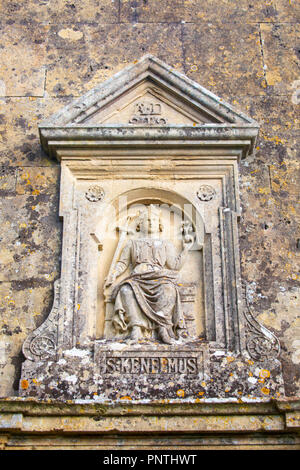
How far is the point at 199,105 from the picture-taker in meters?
7.22

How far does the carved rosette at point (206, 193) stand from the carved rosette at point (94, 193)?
3.04ft

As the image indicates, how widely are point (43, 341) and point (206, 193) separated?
207cm

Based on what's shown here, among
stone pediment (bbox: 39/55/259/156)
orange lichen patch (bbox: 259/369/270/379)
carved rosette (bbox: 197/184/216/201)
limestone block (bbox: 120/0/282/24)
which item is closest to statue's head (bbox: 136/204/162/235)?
carved rosette (bbox: 197/184/216/201)

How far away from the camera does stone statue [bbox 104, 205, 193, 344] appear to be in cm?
633

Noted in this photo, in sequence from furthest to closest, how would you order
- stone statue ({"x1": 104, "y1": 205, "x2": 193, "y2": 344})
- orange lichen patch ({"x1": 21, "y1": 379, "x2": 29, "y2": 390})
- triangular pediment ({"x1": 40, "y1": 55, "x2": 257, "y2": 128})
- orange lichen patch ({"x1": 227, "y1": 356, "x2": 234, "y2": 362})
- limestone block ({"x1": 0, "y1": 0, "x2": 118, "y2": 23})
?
limestone block ({"x1": 0, "y1": 0, "x2": 118, "y2": 23})
triangular pediment ({"x1": 40, "y1": 55, "x2": 257, "y2": 128})
stone statue ({"x1": 104, "y1": 205, "x2": 193, "y2": 344})
orange lichen patch ({"x1": 227, "y1": 356, "x2": 234, "y2": 362})
orange lichen patch ({"x1": 21, "y1": 379, "x2": 29, "y2": 390})

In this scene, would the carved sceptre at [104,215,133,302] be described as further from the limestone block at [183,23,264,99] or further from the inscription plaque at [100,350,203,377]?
the limestone block at [183,23,264,99]

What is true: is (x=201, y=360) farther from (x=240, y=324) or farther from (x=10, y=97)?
(x=10, y=97)

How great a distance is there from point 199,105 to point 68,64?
1.53 m

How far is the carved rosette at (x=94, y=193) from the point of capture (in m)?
6.91

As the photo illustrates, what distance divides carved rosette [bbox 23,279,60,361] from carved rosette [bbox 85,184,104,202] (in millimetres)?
1169

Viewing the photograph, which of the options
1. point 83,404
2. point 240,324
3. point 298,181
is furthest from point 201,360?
point 298,181

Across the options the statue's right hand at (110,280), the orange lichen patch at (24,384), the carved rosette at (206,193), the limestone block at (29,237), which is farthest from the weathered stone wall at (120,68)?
the statue's right hand at (110,280)

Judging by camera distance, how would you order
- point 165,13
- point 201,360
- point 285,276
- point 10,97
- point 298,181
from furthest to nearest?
point 165,13, point 10,97, point 298,181, point 285,276, point 201,360

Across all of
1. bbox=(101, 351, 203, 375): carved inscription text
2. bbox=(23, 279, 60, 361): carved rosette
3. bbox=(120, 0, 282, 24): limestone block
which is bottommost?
bbox=(101, 351, 203, 375): carved inscription text
